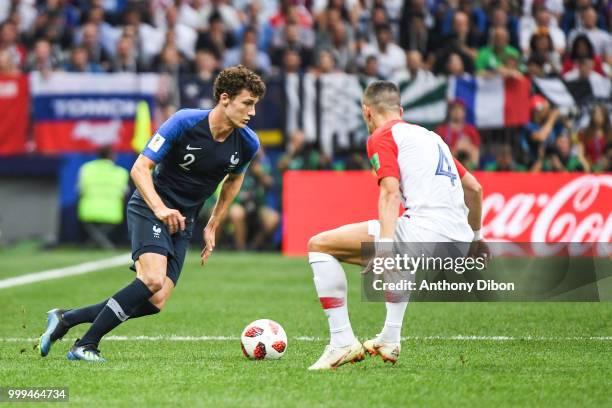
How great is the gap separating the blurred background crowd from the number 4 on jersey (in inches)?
411

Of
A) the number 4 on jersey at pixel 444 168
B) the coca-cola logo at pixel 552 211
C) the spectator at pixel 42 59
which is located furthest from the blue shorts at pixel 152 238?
the spectator at pixel 42 59

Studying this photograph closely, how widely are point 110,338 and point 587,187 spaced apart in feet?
30.2

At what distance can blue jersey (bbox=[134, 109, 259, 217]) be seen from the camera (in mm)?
8141

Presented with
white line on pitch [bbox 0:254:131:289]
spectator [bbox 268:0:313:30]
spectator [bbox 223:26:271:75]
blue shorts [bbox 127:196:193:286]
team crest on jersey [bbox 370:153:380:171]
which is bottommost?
white line on pitch [bbox 0:254:131:289]

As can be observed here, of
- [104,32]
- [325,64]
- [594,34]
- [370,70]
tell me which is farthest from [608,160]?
[104,32]

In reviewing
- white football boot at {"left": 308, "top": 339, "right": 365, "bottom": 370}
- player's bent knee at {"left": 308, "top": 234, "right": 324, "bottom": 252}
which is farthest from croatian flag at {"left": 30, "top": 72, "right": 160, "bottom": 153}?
white football boot at {"left": 308, "top": 339, "right": 365, "bottom": 370}

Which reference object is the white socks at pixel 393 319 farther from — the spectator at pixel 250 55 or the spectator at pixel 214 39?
the spectator at pixel 214 39

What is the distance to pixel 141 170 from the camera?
26.0 ft

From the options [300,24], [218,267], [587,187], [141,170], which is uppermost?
[300,24]

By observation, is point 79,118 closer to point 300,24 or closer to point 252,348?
point 300,24

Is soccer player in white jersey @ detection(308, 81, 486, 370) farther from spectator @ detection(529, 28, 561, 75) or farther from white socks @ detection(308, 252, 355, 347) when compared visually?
spectator @ detection(529, 28, 561, 75)

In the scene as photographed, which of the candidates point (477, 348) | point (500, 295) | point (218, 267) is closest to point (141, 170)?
point (477, 348)

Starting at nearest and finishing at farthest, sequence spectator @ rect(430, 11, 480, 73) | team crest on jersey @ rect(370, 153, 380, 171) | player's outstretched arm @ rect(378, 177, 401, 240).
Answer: player's outstretched arm @ rect(378, 177, 401, 240)
team crest on jersey @ rect(370, 153, 380, 171)
spectator @ rect(430, 11, 480, 73)

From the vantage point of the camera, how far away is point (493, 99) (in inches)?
734
